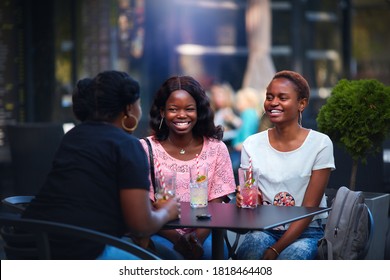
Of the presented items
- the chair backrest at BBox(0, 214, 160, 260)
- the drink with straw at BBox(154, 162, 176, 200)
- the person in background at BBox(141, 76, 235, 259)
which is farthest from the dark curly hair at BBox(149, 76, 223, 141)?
the chair backrest at BBox(0, 214, 160, 260)

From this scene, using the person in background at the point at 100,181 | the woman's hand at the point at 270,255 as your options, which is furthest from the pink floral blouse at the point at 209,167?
the person in background at the point at 100,181

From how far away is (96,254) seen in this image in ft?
11.7

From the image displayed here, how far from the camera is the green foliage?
5070mm

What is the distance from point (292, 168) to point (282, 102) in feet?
1.08

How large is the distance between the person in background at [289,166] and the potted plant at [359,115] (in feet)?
1.81

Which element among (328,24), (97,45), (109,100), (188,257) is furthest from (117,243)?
(328,24)

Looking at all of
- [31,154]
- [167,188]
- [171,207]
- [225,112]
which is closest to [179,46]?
[225,112]

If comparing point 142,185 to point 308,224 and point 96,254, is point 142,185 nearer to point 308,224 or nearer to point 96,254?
point 96,254

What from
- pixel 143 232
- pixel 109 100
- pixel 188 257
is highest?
pixel 109 100

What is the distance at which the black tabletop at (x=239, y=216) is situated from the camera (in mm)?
3736

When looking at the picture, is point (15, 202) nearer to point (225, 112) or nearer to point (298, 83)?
point (298, 83)

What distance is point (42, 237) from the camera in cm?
345

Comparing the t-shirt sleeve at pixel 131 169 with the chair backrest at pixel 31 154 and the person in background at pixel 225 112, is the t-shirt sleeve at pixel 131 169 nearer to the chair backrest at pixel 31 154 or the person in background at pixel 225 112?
the chair backrest at pixel 31 154

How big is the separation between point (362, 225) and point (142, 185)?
129 centimetres
